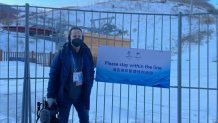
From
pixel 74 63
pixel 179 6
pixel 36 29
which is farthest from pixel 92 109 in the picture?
pixel 179 6

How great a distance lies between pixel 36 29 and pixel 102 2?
67.3 metres

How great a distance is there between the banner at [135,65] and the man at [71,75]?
1117 millimetres

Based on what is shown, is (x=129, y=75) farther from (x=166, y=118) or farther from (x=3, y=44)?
(x=166, y=118)

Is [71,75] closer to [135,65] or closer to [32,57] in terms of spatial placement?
[135,65]

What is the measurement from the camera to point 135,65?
8.06 meters

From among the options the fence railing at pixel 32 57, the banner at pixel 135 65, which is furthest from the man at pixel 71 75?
the fence railing at pixel 32 57

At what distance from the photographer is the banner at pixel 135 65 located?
8.03 meters

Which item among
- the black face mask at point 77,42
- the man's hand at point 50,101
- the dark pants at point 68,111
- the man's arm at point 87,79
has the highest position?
the black face mask at point 77,42

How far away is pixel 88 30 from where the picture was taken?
9117mm

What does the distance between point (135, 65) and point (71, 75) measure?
164 centimetres

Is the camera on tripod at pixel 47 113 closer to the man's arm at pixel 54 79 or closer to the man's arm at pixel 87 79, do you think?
the man's arm at pixel 54 79

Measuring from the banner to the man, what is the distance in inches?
44.0

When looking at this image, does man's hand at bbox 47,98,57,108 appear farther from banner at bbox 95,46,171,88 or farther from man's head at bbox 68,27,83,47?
banner at bbox 95,46,171,88

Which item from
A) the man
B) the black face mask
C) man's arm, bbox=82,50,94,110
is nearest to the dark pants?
the man
